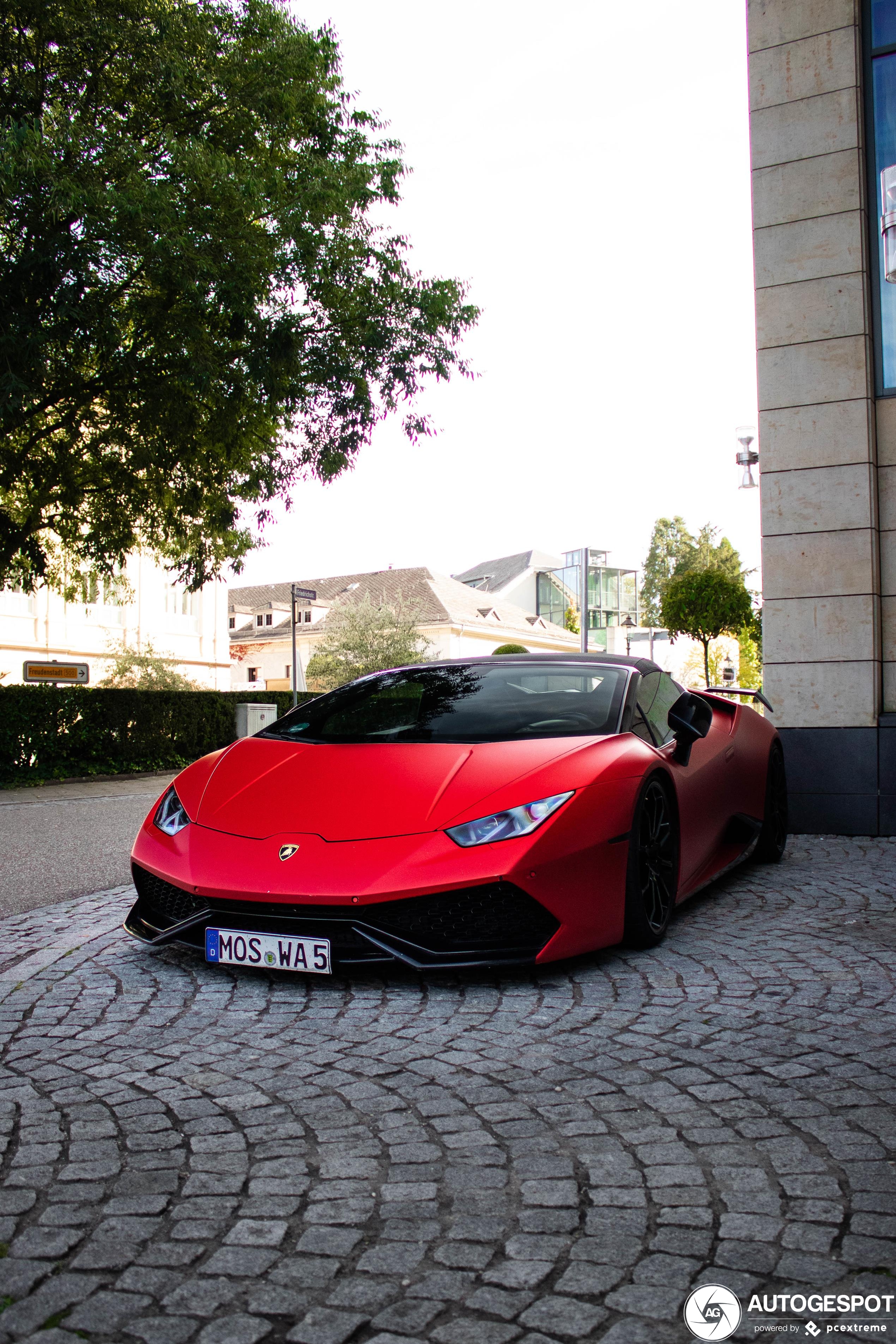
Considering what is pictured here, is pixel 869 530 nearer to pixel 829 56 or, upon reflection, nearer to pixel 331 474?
pixel 829 56

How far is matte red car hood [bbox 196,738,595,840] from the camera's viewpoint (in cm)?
395

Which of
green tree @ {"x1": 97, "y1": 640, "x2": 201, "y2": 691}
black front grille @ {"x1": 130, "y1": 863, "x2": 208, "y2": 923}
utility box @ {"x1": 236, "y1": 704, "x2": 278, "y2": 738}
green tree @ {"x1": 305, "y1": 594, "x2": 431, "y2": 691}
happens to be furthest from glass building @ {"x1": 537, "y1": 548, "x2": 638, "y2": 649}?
black front grille @ {"x1": 130, "y1": 863, "x2": 208, "y2": 923}

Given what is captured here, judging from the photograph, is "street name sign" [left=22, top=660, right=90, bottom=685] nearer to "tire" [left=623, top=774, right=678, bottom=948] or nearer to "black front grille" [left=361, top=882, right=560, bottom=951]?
"tire" [left=623, top=774, right=678, bottom=948]

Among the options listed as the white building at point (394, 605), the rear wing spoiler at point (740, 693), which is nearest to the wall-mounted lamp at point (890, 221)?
the rear wing spoiler at point (740, 693)

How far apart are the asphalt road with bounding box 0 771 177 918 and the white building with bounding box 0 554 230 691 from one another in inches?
740

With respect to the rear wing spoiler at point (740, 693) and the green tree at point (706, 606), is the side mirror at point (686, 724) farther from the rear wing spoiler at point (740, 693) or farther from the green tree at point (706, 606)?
the green tree at point (706, 606)

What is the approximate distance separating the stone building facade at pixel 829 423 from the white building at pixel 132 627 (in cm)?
2507

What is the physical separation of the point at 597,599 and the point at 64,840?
239 ft

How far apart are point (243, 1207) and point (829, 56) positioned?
9024 mm

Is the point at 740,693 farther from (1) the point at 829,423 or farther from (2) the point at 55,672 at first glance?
(2) the point at 55,672

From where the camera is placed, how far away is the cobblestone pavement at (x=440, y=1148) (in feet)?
6.27

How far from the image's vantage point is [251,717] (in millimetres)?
17688

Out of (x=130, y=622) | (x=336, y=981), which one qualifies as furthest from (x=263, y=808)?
(x=130, y=622)

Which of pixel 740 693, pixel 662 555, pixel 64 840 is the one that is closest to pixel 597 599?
pixel 662 555
